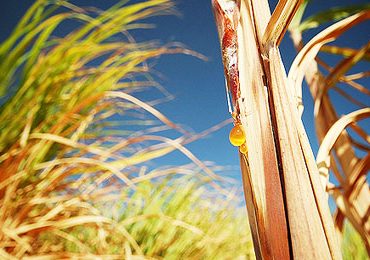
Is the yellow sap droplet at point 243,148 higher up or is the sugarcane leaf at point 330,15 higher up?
the sugarcane leaf at point 330,15

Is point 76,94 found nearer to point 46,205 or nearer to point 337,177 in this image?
point 46,205

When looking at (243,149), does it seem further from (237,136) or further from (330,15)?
(330,15)

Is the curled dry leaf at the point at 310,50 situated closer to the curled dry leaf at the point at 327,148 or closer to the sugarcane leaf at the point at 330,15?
the curled dry leaf at the point at 327,148

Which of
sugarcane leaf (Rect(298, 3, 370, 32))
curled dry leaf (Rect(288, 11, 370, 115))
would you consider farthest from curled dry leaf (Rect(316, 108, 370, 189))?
sugarcane leaf (Rect(298, 3, 370, 32))

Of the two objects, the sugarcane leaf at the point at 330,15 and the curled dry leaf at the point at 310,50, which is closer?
the curled dry leaf at the point at 310,50

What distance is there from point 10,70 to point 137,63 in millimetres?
171

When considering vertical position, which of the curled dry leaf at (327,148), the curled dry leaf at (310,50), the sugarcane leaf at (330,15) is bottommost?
the curled dry leaf at (327,148)

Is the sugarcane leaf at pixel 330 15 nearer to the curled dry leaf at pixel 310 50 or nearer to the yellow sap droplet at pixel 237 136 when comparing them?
the curled dry leaf at pixel 310 50

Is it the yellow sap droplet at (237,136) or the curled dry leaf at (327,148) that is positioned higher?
the curled dry leaf at (327,148)

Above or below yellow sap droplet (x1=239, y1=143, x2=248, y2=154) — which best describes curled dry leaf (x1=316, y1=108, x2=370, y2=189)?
above

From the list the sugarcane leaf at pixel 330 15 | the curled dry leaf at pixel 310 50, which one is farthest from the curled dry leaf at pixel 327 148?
the sugarcane leaf at pixel 330 15

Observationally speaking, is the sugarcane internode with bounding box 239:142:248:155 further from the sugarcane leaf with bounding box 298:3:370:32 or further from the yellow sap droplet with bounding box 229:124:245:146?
the sugarcane leaf with bounding box 298:3:370:32

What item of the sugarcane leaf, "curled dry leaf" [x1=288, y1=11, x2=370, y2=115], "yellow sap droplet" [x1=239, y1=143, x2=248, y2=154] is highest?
the sugarcane leaf

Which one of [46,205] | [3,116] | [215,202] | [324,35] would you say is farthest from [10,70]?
[215,202]
